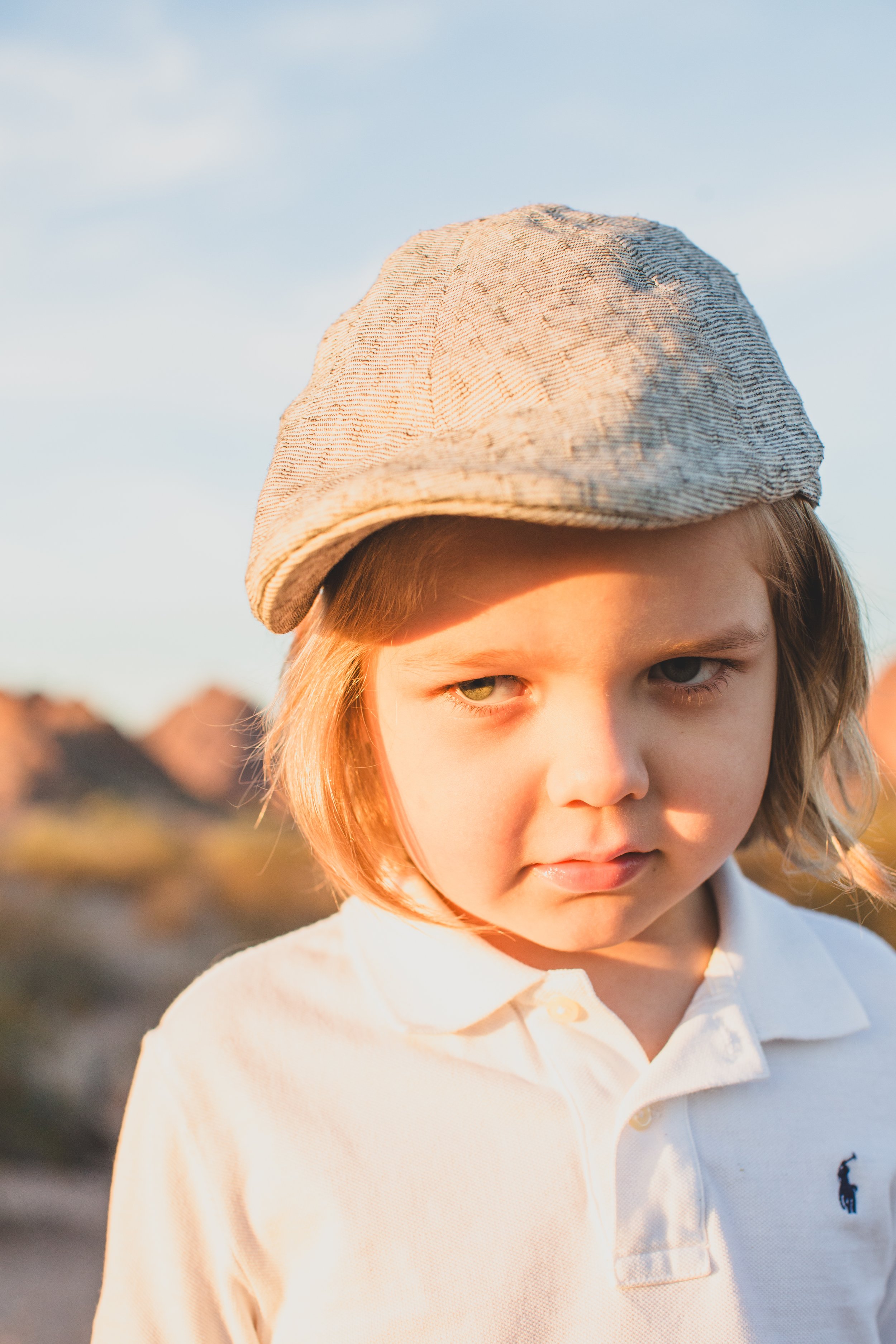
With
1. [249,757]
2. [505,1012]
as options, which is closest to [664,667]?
[505,1012]

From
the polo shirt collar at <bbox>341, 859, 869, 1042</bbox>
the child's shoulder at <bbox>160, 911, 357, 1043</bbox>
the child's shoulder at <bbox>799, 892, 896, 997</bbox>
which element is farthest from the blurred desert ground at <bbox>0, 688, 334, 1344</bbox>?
the child's shoulder at <bbox>799, 892, 896, 997</bbox>

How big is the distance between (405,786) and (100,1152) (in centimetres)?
408

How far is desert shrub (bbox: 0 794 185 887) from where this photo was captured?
25.7 feet

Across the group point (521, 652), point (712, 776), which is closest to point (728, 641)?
point (712, 776)

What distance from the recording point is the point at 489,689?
47.9 inches

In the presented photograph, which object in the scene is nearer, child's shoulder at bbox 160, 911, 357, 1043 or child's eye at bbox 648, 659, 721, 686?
child's eye at bbox 648, 659, 721, 686

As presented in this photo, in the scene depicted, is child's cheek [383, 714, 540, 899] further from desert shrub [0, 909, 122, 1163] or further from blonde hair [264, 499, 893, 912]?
desert shrub [0, 909, 122, 1163]

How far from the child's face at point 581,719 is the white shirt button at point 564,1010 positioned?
0.07 metres

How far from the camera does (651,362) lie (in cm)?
111

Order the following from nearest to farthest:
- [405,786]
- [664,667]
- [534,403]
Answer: [534,403] < [664,667] < [405,786]

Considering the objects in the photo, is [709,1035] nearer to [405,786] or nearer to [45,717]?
[405,786]

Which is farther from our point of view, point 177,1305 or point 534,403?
point 177,1305

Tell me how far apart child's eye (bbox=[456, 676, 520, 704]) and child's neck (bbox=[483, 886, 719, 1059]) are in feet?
1.25

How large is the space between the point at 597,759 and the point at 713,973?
0.54 metres
